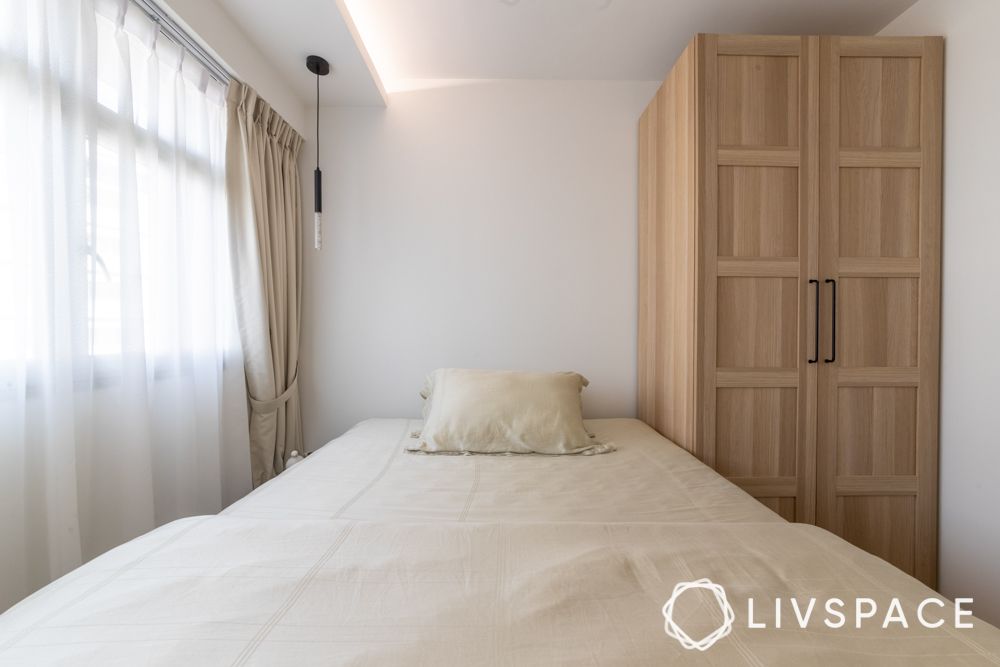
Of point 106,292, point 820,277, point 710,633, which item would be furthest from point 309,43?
point 710,633

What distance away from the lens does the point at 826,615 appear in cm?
76

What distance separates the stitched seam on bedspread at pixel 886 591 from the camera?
2.16ft

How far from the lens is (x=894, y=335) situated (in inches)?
74.4

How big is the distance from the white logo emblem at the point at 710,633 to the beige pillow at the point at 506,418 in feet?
3.25

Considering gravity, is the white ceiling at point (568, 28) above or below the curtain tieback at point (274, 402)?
above

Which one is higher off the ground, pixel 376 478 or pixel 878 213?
pixel 878 213

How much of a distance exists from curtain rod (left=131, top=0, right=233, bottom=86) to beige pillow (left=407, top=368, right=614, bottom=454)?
1.52 meters

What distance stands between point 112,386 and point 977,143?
2992 millimetres

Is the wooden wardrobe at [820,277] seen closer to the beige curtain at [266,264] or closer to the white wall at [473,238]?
the white wall at [473,238]

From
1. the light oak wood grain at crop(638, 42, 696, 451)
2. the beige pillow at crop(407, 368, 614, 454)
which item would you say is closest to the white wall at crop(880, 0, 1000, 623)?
the light oak wood grain at crop(638, 42, 696, 451)

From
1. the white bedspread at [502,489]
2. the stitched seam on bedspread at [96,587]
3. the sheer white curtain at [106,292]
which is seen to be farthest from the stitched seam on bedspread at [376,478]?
the sheer white curtain at [106,292]

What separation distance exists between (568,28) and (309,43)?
109 centimetres

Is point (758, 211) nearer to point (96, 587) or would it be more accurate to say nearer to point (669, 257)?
point (669, 257)

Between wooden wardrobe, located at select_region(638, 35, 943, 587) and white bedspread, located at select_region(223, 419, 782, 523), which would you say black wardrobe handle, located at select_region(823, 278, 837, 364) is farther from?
white bedspread, located at select_region(223, 419, 782, 523)
